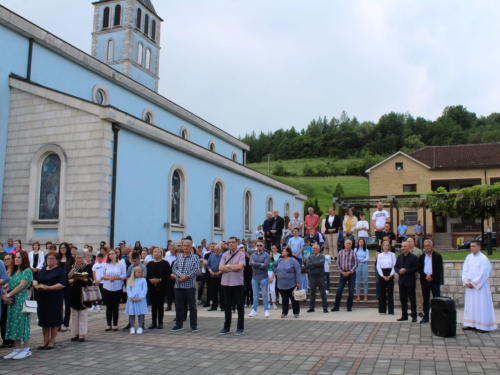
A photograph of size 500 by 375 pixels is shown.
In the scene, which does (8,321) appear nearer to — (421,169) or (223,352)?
(223,352)

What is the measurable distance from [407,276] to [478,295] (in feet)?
5.34

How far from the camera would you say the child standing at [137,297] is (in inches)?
384

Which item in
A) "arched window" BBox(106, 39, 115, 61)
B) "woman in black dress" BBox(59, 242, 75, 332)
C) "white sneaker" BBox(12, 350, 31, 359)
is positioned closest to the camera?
"white sneaker" BBox(12, 350, 31, 359)

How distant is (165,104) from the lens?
27891 millimetres

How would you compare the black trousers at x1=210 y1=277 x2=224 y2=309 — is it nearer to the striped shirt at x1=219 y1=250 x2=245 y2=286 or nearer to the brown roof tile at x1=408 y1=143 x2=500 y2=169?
the striped shirt at x1=219 y1=250 x2=245 y2=286

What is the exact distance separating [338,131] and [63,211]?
105m

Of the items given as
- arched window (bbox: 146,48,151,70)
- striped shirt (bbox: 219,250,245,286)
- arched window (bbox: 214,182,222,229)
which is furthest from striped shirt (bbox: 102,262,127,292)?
arched window (bbox: 146,48,151,70)

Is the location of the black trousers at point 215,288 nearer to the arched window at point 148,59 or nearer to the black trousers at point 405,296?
the black trousers at point 405,296

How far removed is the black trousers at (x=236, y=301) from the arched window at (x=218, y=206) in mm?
14858

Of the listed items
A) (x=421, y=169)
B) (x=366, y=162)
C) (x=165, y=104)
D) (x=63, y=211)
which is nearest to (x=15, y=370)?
(x=63, y=211)

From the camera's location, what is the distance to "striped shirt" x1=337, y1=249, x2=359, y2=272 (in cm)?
1269

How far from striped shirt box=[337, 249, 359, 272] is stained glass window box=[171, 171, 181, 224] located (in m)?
9.96

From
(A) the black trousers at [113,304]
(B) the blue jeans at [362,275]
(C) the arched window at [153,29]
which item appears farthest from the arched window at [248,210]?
(C) the arched window at [153,29]

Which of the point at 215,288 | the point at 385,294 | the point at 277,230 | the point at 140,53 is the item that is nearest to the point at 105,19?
the point at 140,53
